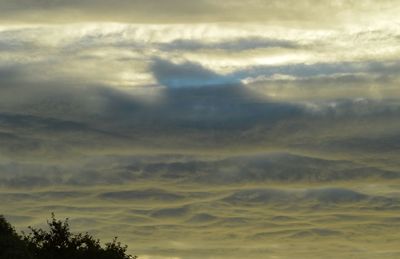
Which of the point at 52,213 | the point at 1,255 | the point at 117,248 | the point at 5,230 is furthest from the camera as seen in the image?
the point at 117,248


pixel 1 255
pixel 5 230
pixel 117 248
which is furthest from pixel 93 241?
pixel 1 255

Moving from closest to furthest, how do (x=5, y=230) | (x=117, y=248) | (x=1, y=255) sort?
(x=1, y=255)
(x=5, y=230)
(x=117, y=248)

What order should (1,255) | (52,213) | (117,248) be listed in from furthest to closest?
(117,248)
(52,213)
(1,255)

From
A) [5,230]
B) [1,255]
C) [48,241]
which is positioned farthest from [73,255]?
[1,255]

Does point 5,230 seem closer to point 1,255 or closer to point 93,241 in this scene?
point 1,255

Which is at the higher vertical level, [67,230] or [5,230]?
[67,230]

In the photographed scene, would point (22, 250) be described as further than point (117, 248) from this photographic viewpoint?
No

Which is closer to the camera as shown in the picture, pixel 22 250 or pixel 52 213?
pixel 22 250

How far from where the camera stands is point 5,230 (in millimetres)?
104062

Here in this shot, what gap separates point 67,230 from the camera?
440ft

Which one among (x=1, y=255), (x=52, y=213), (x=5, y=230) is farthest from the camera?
(x=52, y=213)

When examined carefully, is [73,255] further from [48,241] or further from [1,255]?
[1,255]

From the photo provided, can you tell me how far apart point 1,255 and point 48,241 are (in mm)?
39021

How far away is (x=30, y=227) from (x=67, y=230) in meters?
4.92
